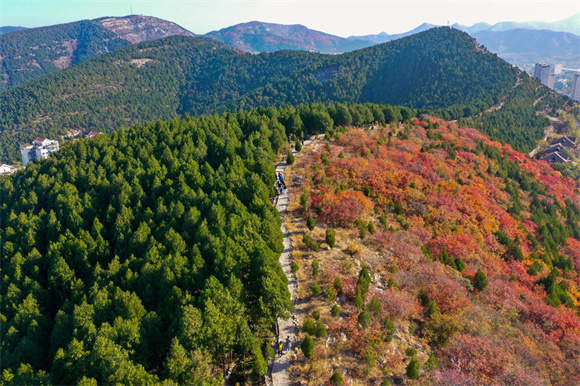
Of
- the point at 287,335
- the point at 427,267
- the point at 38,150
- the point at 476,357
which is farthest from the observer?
the point at 38,150

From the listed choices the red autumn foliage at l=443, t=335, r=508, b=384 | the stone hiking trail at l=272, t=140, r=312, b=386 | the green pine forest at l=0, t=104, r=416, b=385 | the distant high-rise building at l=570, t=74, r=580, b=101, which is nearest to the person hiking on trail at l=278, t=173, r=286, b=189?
the green pine forest at l=0, t=104, r=416, b=385

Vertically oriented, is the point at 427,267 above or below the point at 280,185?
below

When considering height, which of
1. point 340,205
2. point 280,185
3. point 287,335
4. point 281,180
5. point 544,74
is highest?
point 544,74

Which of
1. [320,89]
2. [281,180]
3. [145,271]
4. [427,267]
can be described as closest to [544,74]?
[320,89]

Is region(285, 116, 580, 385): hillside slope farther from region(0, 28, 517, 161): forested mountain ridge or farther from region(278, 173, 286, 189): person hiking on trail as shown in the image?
region(0, 28, 517, 161): forested mountain ridge

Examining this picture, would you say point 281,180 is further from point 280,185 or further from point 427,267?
point 427,267

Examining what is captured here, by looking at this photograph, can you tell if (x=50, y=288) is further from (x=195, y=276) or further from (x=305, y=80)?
(x=305, y=80)
